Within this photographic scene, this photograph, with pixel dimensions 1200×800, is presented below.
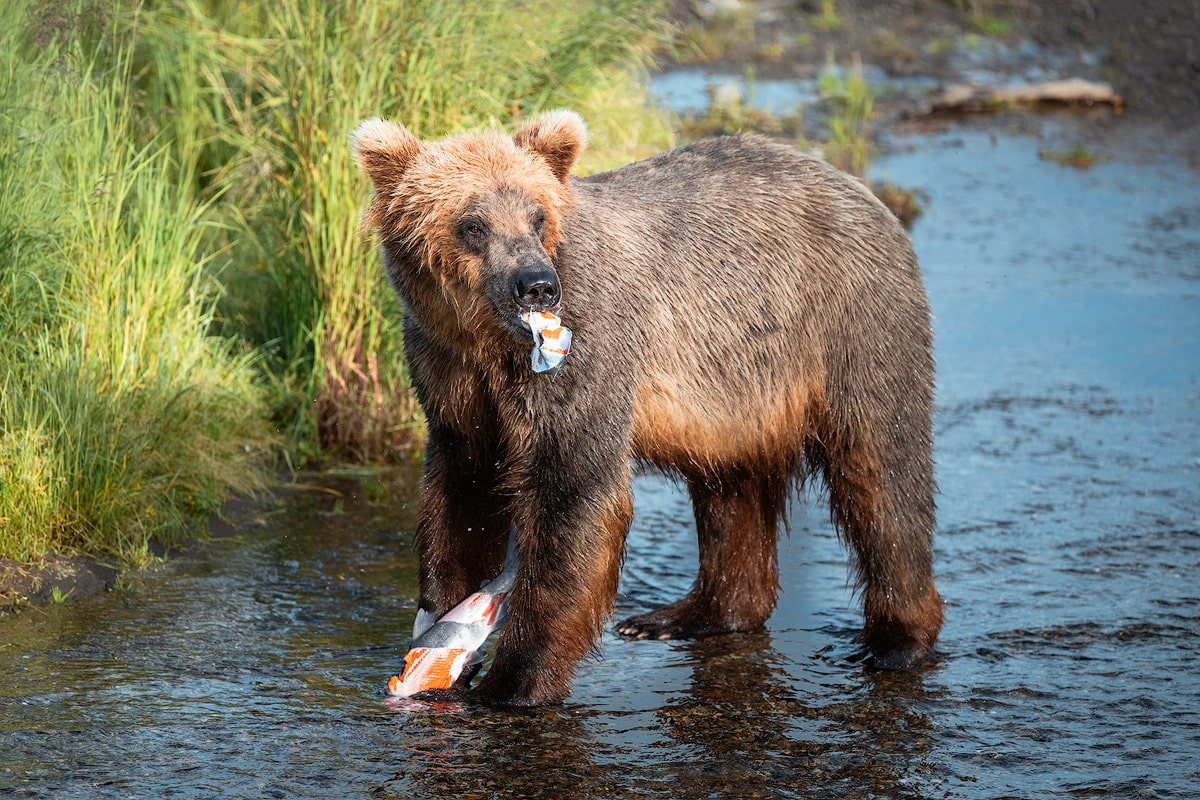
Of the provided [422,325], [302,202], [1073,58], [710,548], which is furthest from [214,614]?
[1073,58]

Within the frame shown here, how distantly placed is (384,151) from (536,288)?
80cm

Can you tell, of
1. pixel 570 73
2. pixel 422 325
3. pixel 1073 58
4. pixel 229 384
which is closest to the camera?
pixel 422 325

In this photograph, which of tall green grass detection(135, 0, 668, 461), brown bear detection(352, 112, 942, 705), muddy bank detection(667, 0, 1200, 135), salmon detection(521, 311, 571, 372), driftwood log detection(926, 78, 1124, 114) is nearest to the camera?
salmon detection(521, 311, 571, 372)

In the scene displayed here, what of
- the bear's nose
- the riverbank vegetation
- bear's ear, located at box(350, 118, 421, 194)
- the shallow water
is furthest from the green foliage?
the bear's nose

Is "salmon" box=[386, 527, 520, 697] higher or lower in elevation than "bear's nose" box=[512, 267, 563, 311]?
lower

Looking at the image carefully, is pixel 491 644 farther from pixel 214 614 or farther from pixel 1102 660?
pixel 1102 660

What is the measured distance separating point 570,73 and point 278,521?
306 cm

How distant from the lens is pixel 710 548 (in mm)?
6188

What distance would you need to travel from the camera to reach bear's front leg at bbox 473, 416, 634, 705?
5.12 meters

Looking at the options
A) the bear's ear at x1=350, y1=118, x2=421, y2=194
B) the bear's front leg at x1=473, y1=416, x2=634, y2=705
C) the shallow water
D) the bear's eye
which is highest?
the bear's ear at x1=350, y1=118, x2=421, y2=194

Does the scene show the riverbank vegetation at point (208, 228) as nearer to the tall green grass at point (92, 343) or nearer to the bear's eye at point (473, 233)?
the tall green grass at point (92, 343)

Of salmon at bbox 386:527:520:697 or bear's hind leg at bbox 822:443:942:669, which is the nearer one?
salmon at bbox 386:527:520:697

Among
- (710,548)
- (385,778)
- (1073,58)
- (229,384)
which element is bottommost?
(385,778)

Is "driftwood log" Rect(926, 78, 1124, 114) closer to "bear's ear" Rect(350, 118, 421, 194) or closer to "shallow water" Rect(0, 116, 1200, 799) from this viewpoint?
"shallow water" Rect(0, 116, 1200, 799)
